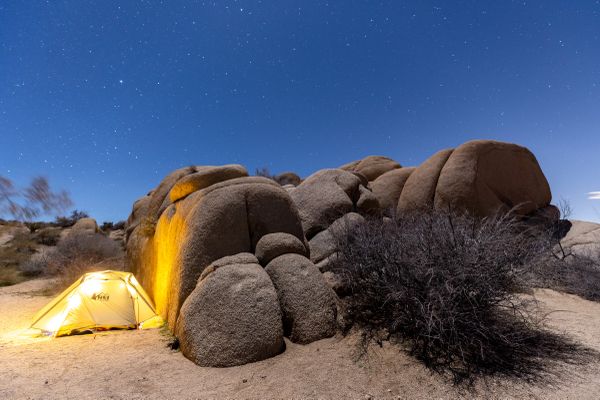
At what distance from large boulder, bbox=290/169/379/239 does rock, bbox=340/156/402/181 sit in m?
5.33

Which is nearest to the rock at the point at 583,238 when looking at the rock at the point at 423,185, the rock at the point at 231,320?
the rock at the point at 423,185

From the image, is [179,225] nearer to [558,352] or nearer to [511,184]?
[558,352]

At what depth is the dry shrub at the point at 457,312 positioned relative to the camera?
427cm

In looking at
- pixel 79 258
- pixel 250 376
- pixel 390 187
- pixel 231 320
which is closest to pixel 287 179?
pixel 390 187

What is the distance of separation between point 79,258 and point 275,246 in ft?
43.6

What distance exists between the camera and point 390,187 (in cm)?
1454

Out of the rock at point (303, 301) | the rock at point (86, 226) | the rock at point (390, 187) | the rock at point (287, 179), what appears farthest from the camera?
the rock at point (287, 179)

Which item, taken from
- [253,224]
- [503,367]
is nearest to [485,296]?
[503,367]

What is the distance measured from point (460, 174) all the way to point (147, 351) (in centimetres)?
1189

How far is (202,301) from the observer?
17.6ft

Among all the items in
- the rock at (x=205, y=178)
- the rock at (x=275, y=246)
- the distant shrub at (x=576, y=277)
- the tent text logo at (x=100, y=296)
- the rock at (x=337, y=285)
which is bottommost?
the distant shrub at (x=576, y=277)

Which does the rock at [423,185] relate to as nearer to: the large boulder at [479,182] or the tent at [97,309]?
the large boulder at [479,182]

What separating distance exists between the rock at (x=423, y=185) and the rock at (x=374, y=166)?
3.09 m

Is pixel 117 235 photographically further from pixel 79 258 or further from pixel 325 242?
pixel 325 242
